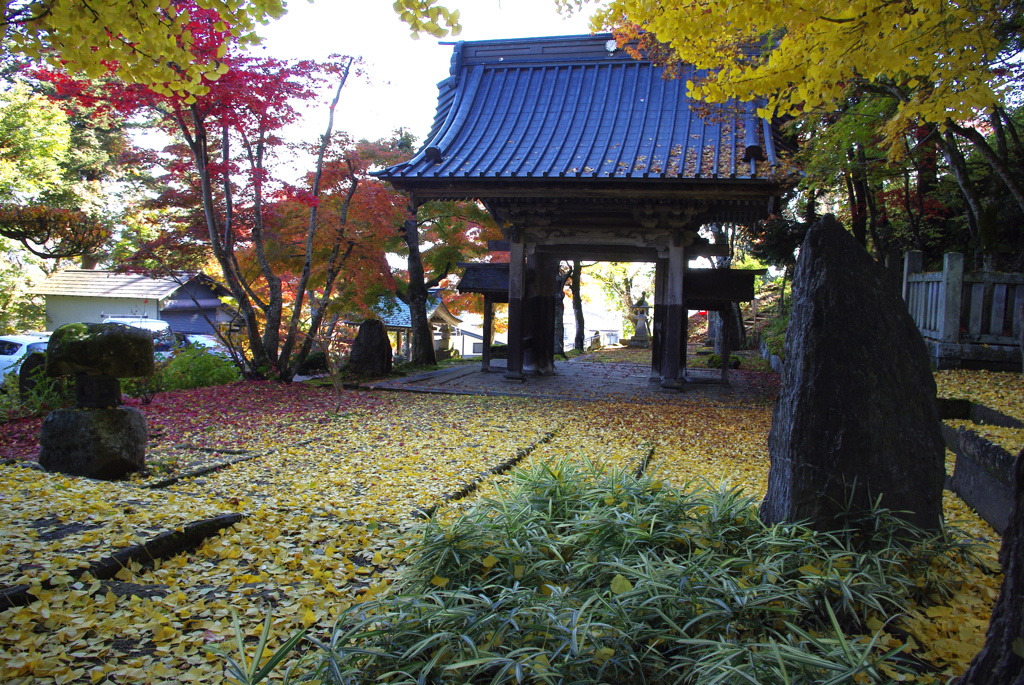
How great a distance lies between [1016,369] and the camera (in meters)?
6.80

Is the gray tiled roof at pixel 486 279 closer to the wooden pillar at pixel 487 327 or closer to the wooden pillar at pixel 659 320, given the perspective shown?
the wooden pillar at pixel 487 327

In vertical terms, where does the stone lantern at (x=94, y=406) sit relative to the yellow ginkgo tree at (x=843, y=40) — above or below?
below

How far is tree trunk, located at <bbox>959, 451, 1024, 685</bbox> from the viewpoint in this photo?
1424mm

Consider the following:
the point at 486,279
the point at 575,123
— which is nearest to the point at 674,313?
the point at 486,279

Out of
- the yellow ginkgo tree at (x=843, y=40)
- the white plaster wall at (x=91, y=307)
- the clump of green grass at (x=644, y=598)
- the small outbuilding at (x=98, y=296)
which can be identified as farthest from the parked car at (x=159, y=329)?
the clump of green grass at (x=644, y=598)

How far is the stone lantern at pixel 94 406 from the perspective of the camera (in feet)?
12.9

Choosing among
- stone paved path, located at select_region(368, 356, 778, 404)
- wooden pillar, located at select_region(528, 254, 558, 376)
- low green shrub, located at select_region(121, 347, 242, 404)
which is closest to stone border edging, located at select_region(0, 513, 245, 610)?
stone paved path, located at select_region(368, 356, 778, 404)

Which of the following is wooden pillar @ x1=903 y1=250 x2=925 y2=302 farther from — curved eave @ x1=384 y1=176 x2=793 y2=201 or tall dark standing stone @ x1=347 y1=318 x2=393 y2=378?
tall dark standing stone @ x1=347 y1=318 x2=393 y2=378

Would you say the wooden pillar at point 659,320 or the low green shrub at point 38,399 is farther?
the wooden pillar at point 659,320

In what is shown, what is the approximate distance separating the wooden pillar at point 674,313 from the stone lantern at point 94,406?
6.48 m

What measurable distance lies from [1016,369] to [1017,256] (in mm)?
4267

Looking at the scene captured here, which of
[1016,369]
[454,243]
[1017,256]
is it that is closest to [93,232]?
[454,243]

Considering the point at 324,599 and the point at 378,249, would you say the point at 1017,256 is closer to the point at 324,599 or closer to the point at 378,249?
the point at 378,249

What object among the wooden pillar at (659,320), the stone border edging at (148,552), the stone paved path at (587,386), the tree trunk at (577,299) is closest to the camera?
the stone border edging at (148,552)
